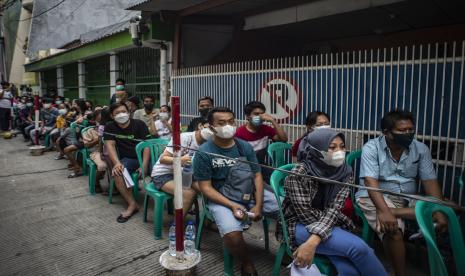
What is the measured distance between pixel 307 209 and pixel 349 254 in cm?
38

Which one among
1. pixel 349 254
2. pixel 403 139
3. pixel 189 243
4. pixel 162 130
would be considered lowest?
pixel 189 243

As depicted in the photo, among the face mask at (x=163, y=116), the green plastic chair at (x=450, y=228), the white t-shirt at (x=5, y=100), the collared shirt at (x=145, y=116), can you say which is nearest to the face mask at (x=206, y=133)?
the green plastic chair at (x=450, y=228)

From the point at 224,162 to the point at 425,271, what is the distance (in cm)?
199

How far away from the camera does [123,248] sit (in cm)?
342

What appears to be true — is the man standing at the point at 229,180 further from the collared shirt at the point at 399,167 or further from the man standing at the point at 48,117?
the man standing at the point at 48,117

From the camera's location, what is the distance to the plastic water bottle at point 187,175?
340 cm

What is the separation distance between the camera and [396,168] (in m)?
2.97

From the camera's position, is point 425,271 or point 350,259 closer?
point 350,259

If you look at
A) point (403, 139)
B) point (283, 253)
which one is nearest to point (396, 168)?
point (403, 139)

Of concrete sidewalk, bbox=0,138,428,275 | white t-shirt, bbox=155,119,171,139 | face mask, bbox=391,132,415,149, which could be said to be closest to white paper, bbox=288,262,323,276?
concrete sidewalk, bbox=0,138,428,275

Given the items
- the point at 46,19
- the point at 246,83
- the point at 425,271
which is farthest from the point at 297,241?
the point at 46,19

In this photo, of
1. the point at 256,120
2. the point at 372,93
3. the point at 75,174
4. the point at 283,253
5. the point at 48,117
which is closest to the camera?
the point at 283,253

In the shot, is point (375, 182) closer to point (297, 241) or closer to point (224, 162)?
point (297, 241)

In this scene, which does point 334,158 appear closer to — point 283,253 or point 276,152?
point 283,253
